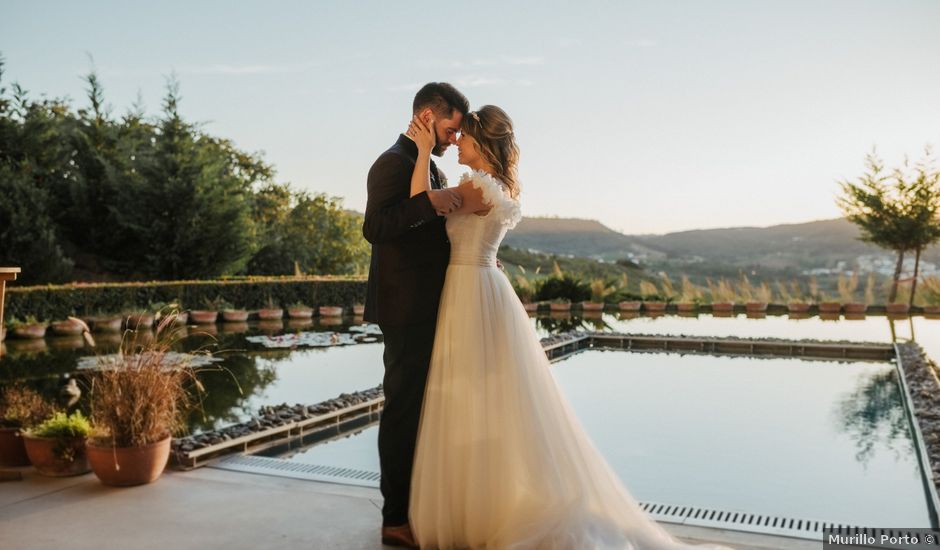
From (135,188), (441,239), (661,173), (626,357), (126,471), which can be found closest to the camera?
(441,239)

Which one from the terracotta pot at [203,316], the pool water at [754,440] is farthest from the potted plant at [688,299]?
the terracotta pot at [203,316]

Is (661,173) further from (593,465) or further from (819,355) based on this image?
(593,465)

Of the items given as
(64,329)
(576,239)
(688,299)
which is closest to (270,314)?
(64,329)

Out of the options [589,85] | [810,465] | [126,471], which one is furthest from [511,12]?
[126,471]

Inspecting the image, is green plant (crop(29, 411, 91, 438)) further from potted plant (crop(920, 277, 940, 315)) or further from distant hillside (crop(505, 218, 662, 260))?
distant hillside (crop(505, 218, 662, 260))

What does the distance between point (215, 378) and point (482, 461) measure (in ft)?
17.3

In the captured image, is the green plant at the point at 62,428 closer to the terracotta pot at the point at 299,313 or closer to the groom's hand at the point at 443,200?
the groom's hand at the point at 443,200

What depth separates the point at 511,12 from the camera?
10.5 m

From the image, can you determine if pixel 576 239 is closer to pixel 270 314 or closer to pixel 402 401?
pixel 270 314

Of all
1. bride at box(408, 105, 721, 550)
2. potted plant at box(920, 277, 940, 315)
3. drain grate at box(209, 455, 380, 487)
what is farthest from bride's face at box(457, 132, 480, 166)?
potted plant at box(920, 277, 940, 315)

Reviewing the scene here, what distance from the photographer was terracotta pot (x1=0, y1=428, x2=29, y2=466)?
370 centimetres

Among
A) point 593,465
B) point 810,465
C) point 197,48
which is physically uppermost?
point 197,48

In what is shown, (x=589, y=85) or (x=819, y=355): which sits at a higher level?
(x=589, y=85)

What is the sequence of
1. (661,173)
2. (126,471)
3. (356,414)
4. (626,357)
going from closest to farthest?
(126,471)
(356,414)
(626,357)
(661,173)
